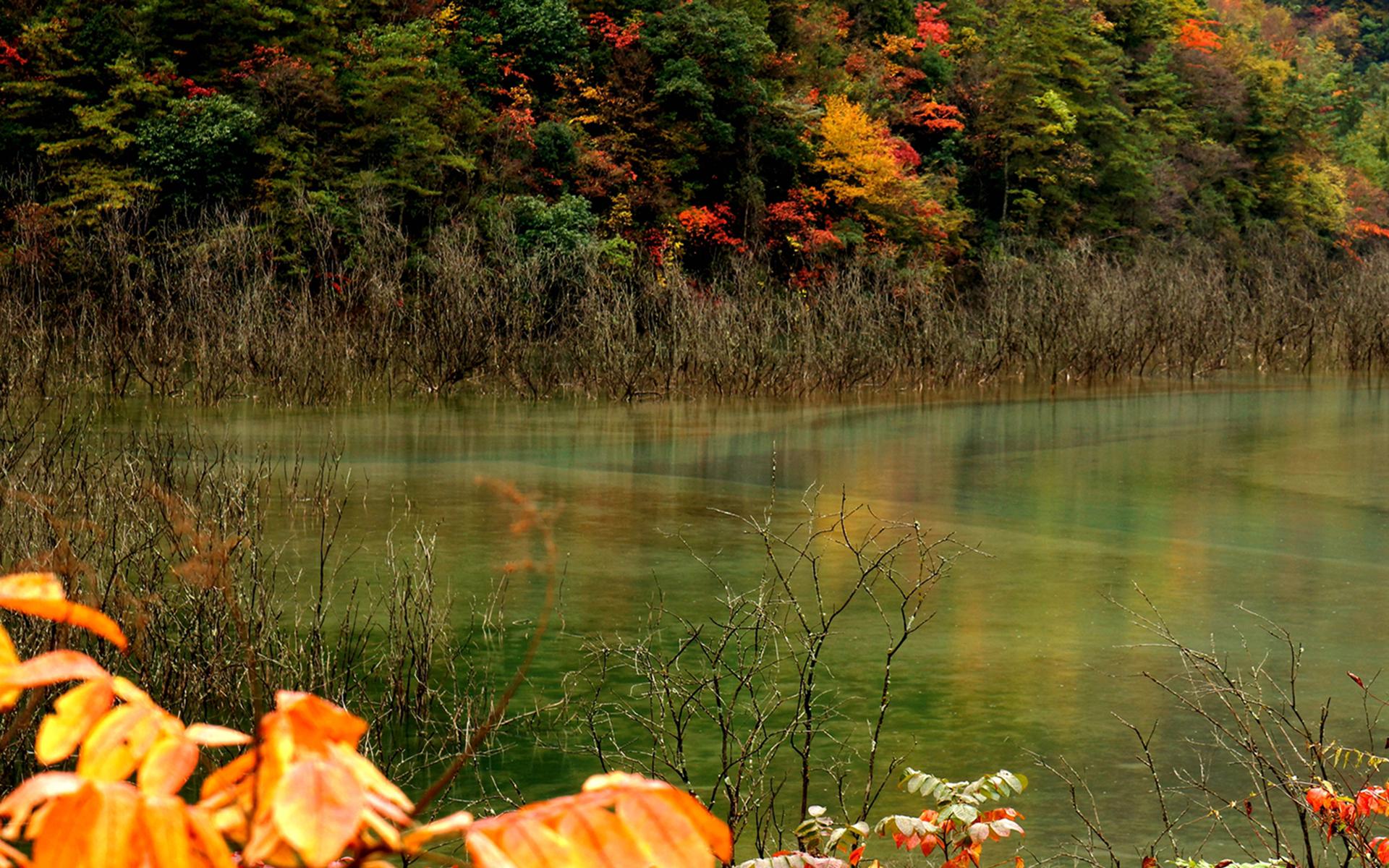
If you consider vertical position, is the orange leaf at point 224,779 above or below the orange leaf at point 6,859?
above

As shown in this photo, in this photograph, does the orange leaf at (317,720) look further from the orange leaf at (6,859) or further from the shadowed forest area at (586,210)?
the shadowed forest area at (586,210)

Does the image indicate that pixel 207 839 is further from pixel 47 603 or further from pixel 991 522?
pixel 991 522

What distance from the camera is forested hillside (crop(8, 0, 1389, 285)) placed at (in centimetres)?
2097

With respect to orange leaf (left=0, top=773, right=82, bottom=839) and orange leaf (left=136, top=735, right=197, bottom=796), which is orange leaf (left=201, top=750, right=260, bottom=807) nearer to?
orange leaf (left=136, top=735, right=197, bottom=796)

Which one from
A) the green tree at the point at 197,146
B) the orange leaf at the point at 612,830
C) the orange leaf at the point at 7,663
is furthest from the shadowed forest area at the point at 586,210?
the orange leaf at the point at 612,830

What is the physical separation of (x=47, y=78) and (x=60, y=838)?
22.2m

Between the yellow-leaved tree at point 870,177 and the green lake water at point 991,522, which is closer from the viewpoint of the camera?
the green lake water at point 991,522

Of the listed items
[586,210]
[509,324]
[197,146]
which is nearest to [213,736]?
[509,324]

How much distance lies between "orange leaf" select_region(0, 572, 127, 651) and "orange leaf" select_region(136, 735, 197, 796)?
8 centimetres

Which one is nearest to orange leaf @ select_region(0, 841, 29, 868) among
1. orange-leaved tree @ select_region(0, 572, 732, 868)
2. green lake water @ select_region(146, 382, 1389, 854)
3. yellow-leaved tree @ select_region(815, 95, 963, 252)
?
orange-leaved tree @ select_region(0, 572, 732, 868)

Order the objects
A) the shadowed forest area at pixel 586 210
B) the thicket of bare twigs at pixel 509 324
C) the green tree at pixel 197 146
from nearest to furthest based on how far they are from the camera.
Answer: the thicket of bare twigs at pixel 509 324, the shadowed forest area at pixel 586 210, the green tree at pixel 197 146

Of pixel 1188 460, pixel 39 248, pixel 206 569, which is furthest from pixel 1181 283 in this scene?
pixel 206 569

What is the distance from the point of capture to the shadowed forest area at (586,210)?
1922cm

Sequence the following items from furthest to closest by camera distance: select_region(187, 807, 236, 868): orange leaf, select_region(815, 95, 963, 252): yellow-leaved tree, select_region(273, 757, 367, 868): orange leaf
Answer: select_region(815, 95, 963, 252): yellow-leaved tree
select_region(187, 807, 236, 868): orange leaf
select_region(273, 757, 367, 868): orange leaf
